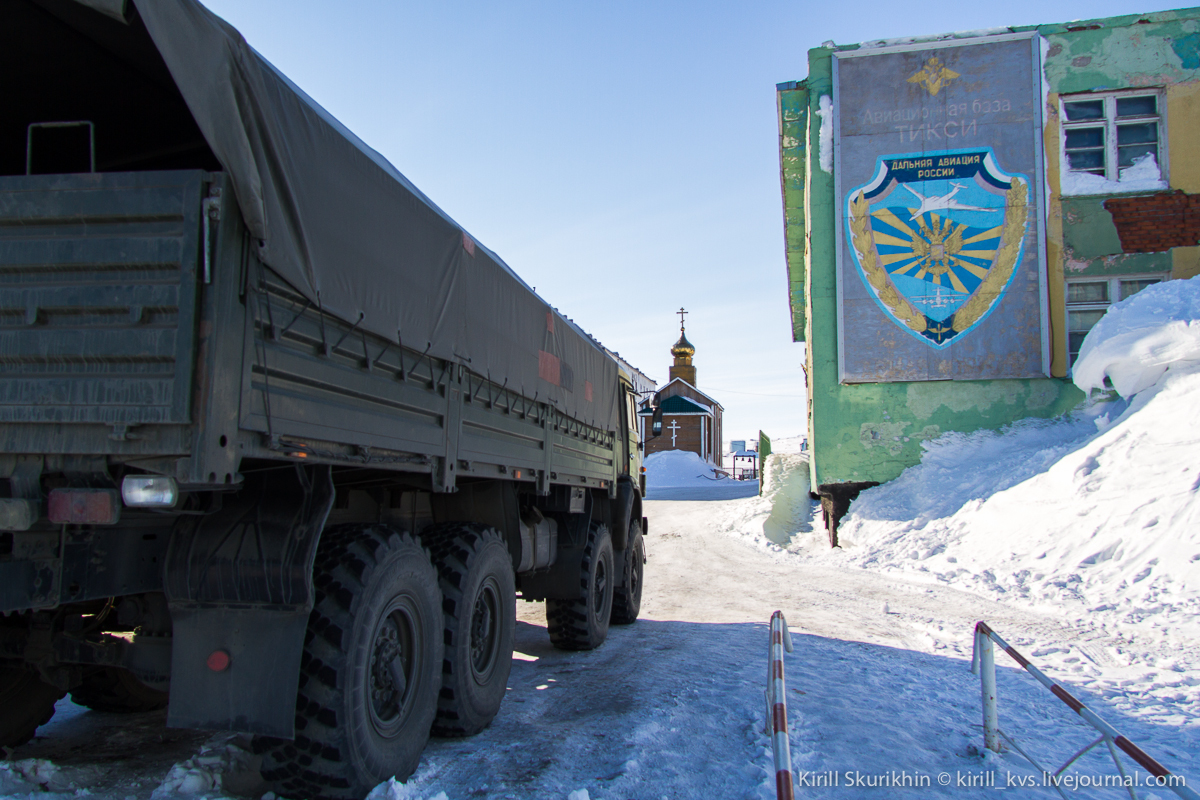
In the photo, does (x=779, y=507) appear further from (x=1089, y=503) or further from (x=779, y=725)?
(x=779, y=725)

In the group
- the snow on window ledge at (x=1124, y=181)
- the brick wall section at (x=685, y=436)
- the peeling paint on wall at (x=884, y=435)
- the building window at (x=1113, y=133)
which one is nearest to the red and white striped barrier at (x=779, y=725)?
the peeling paint on wall at (x=884, y=435)

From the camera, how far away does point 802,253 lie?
2383cm

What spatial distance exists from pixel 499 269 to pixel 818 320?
13.6 metres

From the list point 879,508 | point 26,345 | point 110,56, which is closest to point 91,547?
point 26,345

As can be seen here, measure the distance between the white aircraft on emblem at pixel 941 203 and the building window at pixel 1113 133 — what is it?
2.43m

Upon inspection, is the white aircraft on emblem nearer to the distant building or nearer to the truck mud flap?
the distant building

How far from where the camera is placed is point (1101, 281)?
1697 centimetres

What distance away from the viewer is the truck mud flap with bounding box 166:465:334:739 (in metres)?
3.24

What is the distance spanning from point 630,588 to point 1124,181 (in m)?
15.2

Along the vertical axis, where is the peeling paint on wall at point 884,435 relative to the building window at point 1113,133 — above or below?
below

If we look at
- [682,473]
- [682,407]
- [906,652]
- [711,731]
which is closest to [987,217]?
[906,652]

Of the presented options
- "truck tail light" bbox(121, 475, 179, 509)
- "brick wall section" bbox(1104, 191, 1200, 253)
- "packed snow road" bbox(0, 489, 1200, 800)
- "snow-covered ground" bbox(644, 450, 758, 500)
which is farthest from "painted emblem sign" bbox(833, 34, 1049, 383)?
"snow-covered ground" bbox(644, 450, 758, 500)

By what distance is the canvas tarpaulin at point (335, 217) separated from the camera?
288 cm

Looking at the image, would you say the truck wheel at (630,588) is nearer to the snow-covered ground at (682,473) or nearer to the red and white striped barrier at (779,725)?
the red and white striped barrier at (779,725)
